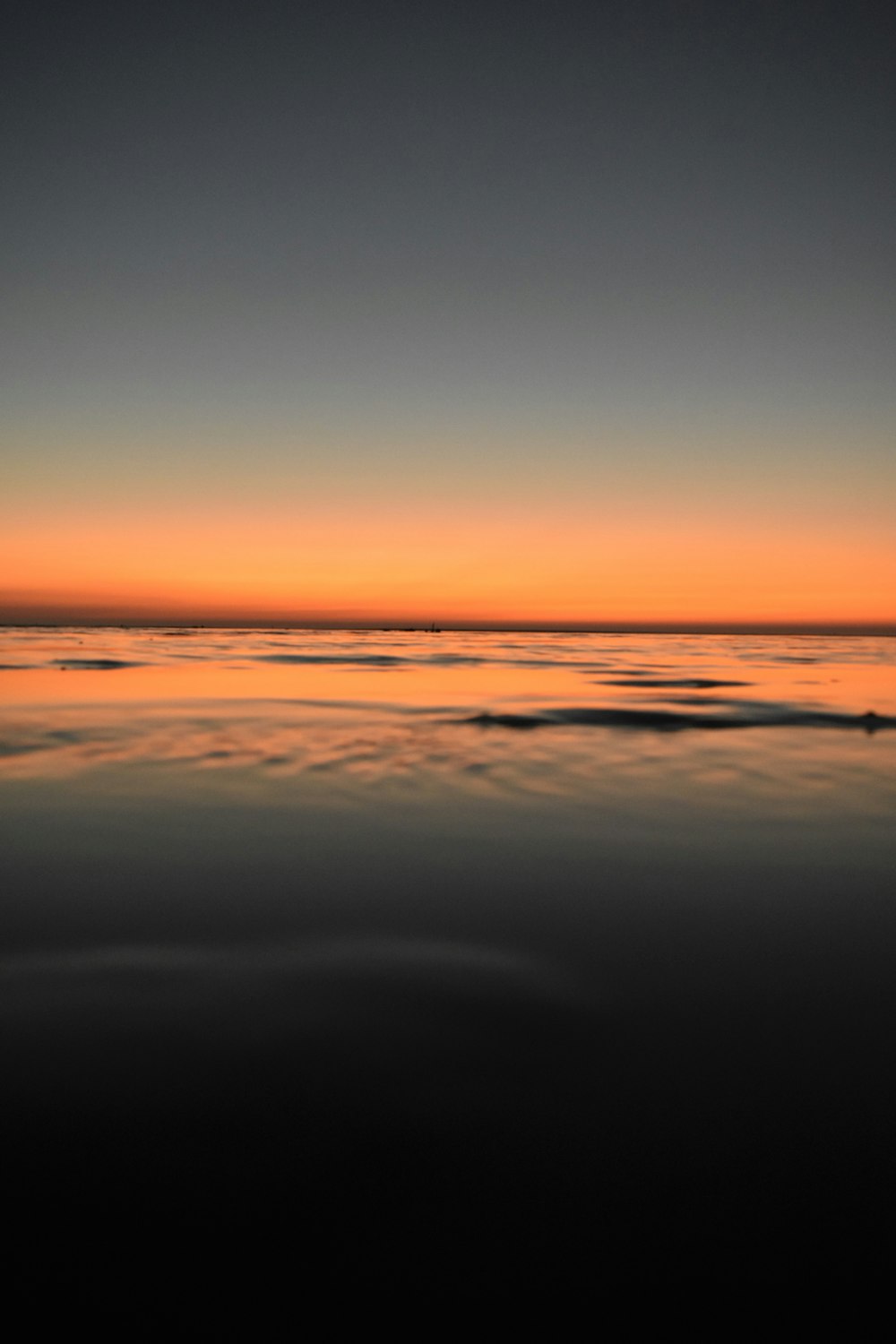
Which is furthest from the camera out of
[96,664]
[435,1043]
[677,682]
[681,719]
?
[96,664]

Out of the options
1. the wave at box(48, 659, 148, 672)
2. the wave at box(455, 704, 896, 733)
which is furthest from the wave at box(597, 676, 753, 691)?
the wave at box(48, 659, 148, 672)

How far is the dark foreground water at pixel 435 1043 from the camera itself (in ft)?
6.29

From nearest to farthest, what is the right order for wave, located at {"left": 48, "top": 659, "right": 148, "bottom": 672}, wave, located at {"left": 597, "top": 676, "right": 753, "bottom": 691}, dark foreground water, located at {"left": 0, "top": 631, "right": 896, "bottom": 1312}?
dark foreground water, located at {"left": 0, "top": 631, "right": 896, "bottom": 1312} → wave, located at {"left": 597, "top": 676, "right": 753, "bottom": 691} → wave, located at {"left": 48, "top": 659, "right": 148, "bottom": 672}

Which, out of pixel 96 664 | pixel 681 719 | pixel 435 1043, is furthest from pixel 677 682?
pixel 435 1043

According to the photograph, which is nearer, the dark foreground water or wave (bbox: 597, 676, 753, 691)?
the dark foreground water

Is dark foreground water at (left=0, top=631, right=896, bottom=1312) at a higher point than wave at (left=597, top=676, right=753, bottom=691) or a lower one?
higher

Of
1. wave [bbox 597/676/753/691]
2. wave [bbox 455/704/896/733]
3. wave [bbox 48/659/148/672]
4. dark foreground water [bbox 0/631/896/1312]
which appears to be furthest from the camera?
wave [bbox 48/659/148/672]

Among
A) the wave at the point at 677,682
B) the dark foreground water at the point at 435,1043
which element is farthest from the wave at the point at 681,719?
the wave at the point at 677,682

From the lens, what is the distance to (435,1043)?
9.56 ft

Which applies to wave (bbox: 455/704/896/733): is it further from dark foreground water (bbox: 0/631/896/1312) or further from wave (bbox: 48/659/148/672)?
wave (bbox: 48/659/148/672)

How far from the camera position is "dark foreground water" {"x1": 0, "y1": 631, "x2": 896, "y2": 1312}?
1917 millimetres

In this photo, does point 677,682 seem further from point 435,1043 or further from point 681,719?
point 435,1043

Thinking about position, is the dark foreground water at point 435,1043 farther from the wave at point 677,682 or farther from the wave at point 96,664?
the wave at point 96,664

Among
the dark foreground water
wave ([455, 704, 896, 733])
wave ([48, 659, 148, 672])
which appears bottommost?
wave ([455, 704, 896, 733])
